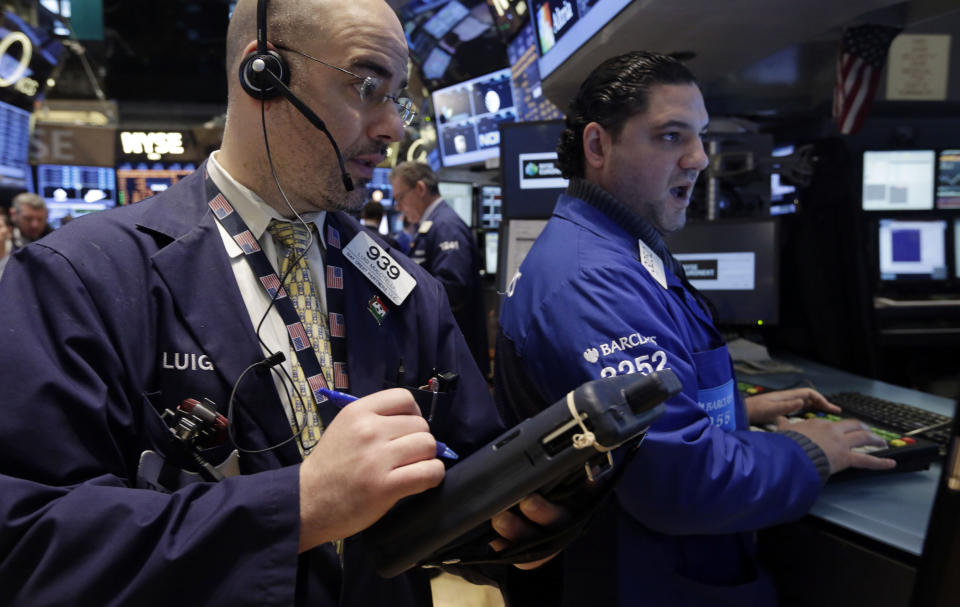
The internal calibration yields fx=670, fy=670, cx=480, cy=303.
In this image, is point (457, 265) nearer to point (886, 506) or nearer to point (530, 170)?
point (530, 170)

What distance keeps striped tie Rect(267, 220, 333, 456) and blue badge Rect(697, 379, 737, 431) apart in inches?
30.7

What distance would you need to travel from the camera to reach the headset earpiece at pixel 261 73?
0.98m

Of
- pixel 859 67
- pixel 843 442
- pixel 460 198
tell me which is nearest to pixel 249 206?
pixel 843 442

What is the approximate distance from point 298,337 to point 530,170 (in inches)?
87.5

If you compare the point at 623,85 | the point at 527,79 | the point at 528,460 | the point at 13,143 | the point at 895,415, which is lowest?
the point at 895,415

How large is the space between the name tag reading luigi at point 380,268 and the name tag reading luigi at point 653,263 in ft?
1.84

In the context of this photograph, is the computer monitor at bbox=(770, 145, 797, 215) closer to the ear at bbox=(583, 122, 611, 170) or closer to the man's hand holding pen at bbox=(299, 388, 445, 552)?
the ear at bbox=(583, 122, 611, 170)

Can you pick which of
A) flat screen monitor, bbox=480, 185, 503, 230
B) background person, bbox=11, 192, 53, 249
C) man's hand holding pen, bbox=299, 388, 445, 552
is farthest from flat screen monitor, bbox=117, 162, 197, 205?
man's hand holding pen, bbox=299, 388, 445, 552

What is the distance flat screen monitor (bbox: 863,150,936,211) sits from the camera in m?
4.11

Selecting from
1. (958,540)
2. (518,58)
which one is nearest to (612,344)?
(958,540)

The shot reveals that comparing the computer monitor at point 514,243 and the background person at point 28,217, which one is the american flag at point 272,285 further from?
the background person at point 28,217

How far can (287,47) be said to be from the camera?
3.37 feet

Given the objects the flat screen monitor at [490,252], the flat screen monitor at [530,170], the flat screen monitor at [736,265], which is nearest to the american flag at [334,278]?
the flat screen monitor at [530,170]

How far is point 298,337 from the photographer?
3.23 feet
